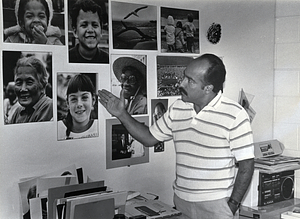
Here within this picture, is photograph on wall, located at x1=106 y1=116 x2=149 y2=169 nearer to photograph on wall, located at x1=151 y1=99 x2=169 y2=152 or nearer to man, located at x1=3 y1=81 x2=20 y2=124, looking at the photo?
photograph on wall, located at x1=151 y1=99 x2=169 y2=152

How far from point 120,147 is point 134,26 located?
77 centimetres

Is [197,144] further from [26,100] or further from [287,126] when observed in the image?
[287,126]

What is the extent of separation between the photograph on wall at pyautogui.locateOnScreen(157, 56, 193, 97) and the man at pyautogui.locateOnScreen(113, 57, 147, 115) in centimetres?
14

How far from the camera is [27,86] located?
244 centimetres

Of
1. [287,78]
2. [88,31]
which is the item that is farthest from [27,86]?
[287,78]

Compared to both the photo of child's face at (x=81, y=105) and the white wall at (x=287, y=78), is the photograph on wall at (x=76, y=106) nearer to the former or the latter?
the photo of child's face at (x=81, y=105)

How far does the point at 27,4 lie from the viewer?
2410 mm

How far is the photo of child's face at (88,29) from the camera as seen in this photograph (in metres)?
2.66

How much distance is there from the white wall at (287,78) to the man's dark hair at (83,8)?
1877 millimetres

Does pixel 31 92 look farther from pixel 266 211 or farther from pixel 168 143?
pixel 266 211

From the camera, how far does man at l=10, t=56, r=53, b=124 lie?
240 centimetres

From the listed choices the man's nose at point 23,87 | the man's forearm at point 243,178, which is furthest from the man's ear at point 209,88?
the man's nose at point 23,87

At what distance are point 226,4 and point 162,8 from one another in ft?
2.34

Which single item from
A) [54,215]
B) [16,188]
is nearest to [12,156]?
[16,188]
